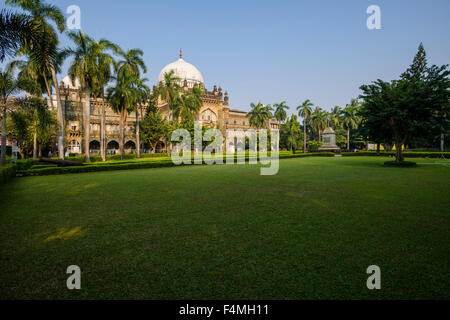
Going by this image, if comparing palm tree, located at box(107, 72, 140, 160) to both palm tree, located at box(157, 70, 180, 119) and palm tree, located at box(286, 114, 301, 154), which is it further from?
palm tree, located at box(286, 114, 301, 154)

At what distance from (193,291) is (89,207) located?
5.16 m

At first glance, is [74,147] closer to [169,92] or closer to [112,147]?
[112,147]

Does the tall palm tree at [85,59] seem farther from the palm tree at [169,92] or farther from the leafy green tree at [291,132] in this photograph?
the leafy green tree at [291,132]

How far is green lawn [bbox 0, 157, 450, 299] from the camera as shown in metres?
2.68

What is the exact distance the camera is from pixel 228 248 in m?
3.70

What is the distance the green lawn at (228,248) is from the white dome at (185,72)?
57.8 metres

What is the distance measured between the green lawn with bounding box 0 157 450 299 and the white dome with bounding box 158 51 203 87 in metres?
57.8

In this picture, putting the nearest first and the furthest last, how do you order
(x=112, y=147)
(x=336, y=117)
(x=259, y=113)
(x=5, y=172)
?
(x=5, y=172), (x=112, y=147), (x=259, y=113), (x=336, y=117)

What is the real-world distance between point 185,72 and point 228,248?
63055 mm

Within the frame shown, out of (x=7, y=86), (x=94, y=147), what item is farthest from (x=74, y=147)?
(x=7, y=86)

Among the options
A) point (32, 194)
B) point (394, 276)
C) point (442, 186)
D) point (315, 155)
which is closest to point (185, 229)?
point (394, 276)

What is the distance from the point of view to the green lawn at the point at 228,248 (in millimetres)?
2684

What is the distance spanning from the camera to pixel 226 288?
267 centimetres
